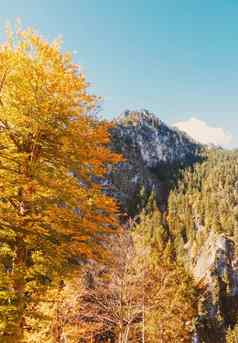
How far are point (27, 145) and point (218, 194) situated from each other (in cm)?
18753

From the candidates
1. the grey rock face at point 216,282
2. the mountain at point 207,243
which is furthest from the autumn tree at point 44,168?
the grey rock face at point 216,282

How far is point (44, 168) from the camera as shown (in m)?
9.62

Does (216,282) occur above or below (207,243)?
below

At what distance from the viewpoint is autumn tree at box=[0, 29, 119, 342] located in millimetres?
8673

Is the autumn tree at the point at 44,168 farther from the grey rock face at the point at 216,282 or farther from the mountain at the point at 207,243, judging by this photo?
the grey rock face at the point at 216,282

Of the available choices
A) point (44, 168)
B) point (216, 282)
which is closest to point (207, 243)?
point (216, 282)

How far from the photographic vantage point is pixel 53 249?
9414mm

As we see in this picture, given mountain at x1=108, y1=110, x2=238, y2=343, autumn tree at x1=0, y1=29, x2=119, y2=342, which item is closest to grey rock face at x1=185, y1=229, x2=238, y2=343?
mountain at x1=108, y1=110, x2=238, y2=343

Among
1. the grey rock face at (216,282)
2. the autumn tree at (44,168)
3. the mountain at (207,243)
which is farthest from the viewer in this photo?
the mountain at (207,243)

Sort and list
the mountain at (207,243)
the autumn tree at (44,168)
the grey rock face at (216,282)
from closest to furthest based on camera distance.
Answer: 1. the autumn tree at (44,168)
2. the grey rock face at (216,282)
3. the mountain at (207,243)

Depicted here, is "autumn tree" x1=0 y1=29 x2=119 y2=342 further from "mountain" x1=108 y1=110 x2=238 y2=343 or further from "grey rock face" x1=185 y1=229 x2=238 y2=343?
"grey rock face" x1=185 y1=229 x2=238 y2=343

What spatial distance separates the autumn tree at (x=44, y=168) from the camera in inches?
341

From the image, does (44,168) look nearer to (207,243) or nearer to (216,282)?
(216,282)

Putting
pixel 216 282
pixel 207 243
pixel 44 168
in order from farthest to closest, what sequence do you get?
1. pixel 207 243
2. pixel 216 282
3. pixel 44 168
